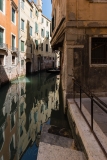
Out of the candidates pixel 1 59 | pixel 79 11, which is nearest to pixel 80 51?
pixel 79 11

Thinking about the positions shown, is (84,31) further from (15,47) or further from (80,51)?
(15,47)

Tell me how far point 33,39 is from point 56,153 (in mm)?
28846

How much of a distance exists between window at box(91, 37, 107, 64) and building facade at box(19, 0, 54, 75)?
55.5ft

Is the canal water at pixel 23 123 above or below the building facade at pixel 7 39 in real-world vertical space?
below

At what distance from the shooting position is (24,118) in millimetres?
7488

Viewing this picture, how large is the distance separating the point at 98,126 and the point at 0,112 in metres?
5.42

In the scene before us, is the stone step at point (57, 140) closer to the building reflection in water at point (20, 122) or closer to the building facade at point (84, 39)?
the building reflection in water at point (20, 122)

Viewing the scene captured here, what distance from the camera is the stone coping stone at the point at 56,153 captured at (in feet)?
11.9

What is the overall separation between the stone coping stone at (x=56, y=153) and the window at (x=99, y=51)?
4680 mm

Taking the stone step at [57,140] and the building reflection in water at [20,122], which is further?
the building reflection in water at [20,122]

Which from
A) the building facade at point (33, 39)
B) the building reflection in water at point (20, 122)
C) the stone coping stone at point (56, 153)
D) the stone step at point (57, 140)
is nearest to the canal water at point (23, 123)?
the building reflection in water at point (20, 122)

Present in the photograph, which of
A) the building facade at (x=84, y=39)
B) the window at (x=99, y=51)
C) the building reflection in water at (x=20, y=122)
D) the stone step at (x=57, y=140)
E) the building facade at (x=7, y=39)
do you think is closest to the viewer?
the stone step at (x=57, y=140)

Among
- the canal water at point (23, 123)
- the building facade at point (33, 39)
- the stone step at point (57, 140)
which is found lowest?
the canal water at point (23, 123)

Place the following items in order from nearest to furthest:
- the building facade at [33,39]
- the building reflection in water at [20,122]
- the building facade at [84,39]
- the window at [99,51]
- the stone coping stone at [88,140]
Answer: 1. the stone coping stone at [88,140]
2. the building reflection in water at [20,122]
3. the building facade at [84,39]
4. the window at [99,51]
5. the building facade at [33,39]
